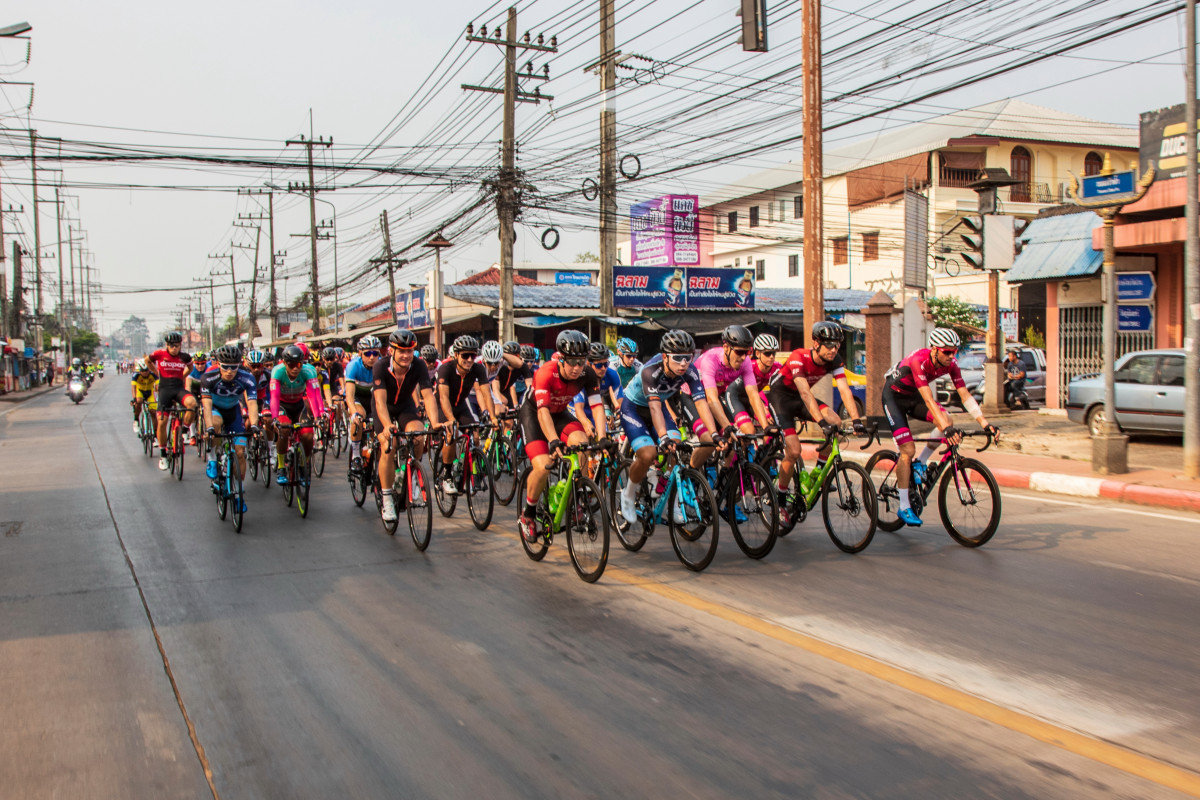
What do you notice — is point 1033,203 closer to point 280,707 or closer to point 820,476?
point 820,476

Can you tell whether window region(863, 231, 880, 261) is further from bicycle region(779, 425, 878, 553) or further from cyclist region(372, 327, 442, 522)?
cyclist region(372, 327, 442, 522)

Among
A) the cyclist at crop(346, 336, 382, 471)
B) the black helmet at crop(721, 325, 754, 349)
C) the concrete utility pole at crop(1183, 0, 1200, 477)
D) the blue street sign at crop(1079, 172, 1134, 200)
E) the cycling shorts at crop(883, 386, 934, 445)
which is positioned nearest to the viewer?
the black helmet at crop(721, 325, 754, 349)

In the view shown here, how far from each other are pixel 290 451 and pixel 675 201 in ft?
104

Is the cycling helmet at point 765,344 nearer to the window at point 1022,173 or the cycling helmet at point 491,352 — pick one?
the cycling helmet at point 491,352

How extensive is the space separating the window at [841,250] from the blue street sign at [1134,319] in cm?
3243

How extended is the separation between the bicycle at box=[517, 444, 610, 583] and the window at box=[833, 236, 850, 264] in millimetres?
43313

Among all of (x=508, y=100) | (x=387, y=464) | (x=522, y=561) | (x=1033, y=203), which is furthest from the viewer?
(x=1033, y=203)

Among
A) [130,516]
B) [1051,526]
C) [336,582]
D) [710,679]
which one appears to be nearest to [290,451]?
[130,516]

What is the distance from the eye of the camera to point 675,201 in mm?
39750

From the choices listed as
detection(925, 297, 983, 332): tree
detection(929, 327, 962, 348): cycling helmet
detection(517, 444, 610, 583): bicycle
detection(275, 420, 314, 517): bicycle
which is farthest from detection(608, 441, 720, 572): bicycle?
detection(925, 297, 983, 332): tree

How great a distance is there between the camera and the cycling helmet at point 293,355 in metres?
10.5

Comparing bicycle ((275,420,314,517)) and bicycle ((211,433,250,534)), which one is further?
bicycle ((275,420,314,517))

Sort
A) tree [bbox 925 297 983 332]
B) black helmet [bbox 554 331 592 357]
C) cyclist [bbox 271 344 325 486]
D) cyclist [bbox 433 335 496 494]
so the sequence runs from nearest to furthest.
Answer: black helmet [bbox 554 331 592 357]
cyclist [bbox 433 335 496 494]
cyclist [bbox 271 344 325 486]
tree [bbox 925 297 983 332]

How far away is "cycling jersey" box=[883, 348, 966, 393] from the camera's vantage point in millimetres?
8336
